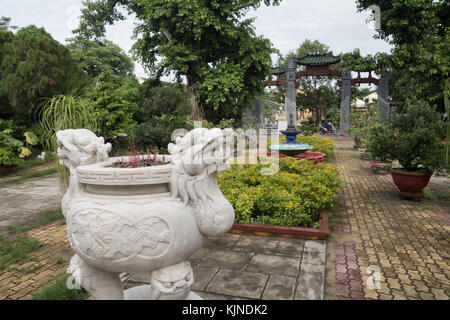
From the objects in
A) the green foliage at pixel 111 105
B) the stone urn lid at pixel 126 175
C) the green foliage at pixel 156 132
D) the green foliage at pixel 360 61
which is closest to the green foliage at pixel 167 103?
the green foliage at pixel 156 132

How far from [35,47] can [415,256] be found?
45.4ft

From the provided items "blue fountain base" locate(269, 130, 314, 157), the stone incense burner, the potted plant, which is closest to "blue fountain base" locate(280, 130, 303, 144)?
"blue fountain base" locate(269, 130, 314, 157)

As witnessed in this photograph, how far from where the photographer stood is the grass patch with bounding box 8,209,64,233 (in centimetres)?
485

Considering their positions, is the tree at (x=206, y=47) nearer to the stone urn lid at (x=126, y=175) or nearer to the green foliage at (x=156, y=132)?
the green foliage at (x=156, y=132)

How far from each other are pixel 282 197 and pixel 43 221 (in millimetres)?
4029

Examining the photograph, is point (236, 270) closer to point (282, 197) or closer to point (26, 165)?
point (282, 197)

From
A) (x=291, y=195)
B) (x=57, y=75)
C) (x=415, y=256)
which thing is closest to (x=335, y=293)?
(x=415, y=256)

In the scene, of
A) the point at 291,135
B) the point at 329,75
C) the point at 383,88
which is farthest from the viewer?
the point at 329,75

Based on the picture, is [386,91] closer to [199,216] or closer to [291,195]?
Result: [291,195]

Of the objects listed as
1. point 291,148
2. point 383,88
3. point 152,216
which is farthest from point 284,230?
point 383,88

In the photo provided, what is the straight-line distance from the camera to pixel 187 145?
7.16 feet

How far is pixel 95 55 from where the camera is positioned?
752 inches

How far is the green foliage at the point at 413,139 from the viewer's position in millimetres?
5648

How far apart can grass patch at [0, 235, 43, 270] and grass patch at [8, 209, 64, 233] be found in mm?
378
